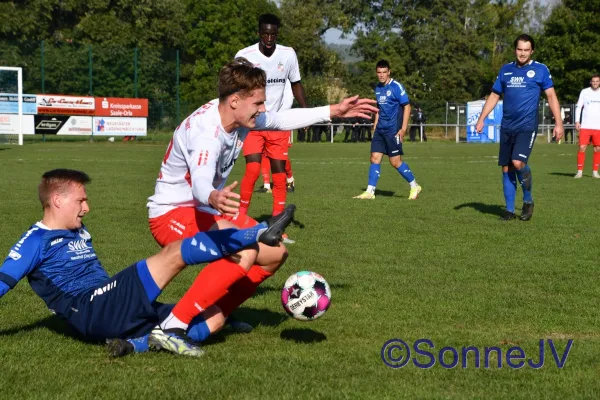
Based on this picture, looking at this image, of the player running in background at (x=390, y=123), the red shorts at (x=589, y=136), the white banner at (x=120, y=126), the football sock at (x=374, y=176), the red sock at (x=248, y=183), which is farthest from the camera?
the white banner at (x=120, y=126)

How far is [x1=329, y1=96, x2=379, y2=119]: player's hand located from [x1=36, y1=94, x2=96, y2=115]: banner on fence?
30.7m

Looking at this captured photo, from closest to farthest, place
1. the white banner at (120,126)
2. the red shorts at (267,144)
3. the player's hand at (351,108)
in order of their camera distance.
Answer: the player's hand at (351,108), the red shorts at (267,144), the white banner at (120,126)

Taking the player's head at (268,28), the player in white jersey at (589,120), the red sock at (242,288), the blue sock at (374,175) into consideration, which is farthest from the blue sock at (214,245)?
the player in white jersey at (589,120)

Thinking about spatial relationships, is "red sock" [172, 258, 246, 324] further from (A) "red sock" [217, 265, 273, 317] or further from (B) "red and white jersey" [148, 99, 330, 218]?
(B) "red and white jersey" [148, 99, 330, 218]

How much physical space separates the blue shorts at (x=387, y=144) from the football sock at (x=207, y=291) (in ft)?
32.5

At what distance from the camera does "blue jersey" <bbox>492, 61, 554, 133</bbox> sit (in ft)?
36.2

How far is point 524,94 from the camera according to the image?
11.0 metres

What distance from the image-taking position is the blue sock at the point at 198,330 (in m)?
4.86

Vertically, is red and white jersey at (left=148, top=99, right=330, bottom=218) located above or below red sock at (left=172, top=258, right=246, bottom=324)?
above

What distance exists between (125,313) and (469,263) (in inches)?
153

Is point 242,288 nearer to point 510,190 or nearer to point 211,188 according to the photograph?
point 211,188

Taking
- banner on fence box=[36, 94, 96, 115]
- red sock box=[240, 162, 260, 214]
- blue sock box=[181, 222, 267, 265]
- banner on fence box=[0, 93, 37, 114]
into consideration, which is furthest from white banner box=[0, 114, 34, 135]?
blue sock box=[181, 222, 267, 265]

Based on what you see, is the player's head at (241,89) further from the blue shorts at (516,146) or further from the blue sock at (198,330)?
the blue shorts at (516,146)

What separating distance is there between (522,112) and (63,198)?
751cm
